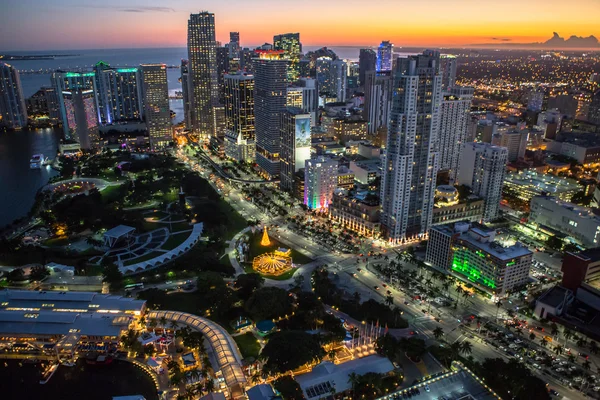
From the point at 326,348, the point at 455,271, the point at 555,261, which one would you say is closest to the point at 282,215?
the point at 455,271

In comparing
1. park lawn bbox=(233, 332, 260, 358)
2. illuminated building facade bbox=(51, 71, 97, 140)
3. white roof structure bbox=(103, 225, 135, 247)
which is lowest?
park lawn bbox=(233, 332, 260, 358)

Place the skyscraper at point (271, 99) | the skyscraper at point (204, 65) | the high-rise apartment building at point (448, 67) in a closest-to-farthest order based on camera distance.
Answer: the skyscraper at point (271, 99), the high-rise apartment building at point (448, 67), the skyscraper at point (204, 65)

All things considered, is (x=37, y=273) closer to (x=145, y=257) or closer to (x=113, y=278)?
(x=113, y=278)

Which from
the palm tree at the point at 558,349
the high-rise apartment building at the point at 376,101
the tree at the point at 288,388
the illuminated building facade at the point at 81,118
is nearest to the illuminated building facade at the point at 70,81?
the illuminated building facade at the point at 81,118

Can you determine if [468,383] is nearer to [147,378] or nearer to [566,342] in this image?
[566,342]

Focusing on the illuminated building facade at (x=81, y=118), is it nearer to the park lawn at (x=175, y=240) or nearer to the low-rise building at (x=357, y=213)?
the park lawn at (x=175, y=240)

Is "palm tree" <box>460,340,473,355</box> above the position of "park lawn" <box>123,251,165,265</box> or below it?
above

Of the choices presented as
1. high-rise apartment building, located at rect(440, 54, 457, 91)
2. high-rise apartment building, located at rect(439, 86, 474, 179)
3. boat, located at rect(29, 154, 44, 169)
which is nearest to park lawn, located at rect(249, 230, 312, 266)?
high-rise apartment building, located at rect(439, 86, 474, 179)

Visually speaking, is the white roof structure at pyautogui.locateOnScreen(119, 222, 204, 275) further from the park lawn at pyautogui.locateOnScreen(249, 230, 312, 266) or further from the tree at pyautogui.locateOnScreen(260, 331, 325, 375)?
the tree at pyautogui.locateOnScreen(260, 331, 325, 375)
